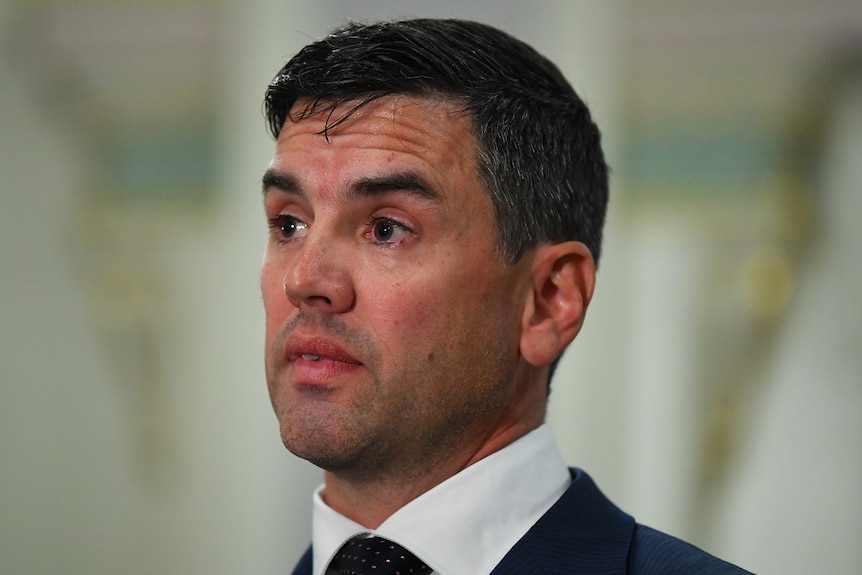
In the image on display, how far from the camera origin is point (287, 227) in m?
1.89

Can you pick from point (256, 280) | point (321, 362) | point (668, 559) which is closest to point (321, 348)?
point (321, 362)

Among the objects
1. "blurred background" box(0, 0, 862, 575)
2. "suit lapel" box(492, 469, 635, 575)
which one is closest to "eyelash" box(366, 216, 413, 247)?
"suit lapel" box(492, 469, 635, 575)

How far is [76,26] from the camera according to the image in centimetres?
399

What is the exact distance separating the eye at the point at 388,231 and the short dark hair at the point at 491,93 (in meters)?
0.16

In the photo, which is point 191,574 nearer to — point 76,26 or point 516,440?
point 76,26

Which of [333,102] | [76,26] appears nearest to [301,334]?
[333,102]

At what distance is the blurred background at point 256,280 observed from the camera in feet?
11.8

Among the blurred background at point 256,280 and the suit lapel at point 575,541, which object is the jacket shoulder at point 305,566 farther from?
the blurred background at point 256,280

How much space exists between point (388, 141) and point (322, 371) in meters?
0.37

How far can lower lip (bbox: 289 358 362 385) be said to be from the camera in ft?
5.58

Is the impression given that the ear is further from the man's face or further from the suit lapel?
the suit lapel

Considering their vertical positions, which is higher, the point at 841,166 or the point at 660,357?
the point at 841,166

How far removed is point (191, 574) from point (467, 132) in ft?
8.35

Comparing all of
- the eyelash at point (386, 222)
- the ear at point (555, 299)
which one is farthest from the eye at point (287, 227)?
the ear at point (555, 299)
